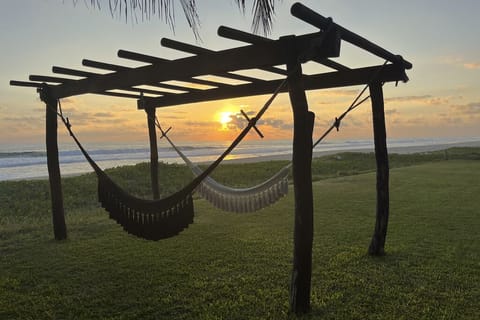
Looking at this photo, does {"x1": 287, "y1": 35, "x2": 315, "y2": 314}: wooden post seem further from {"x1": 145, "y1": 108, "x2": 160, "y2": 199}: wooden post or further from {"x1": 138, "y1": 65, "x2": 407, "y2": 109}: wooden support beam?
{"x1": 145, "y1": 108, "x2": 160, "y2": 199}: wooden post

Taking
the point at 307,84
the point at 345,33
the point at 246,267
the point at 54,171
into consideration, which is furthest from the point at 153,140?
the point at 345,33

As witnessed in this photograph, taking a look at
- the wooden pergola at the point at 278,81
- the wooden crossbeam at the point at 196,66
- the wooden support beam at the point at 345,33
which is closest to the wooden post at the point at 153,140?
the wooden pergola at the point at 278,81

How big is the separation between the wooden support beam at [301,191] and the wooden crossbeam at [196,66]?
0.51ft

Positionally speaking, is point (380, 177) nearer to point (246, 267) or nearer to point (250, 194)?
point (250, 194)

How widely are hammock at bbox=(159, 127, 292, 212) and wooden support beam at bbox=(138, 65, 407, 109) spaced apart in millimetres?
790

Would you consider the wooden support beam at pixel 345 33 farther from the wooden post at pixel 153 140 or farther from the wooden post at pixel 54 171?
the wooden post at pixel 54 171

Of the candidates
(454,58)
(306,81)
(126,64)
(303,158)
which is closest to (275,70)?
(306,81)

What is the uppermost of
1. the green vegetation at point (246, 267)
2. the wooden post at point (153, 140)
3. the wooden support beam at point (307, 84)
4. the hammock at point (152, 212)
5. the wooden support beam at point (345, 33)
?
the wooden support beam at point (345, 33)

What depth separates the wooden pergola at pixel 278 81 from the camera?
2.21 m

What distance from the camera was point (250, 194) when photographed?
3.32m

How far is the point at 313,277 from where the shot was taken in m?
2.89

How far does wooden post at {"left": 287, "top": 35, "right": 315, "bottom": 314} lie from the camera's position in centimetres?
226

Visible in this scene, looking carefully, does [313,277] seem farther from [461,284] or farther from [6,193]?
[6,193]

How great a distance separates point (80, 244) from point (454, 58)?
861cm
